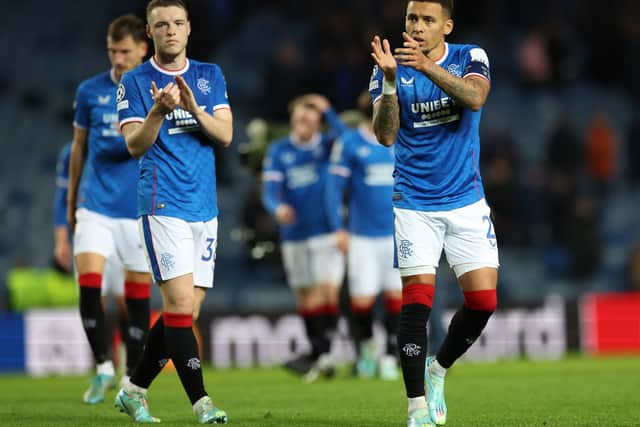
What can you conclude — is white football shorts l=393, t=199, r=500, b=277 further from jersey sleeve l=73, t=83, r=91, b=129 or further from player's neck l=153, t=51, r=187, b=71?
jersey sleeve l=73, t=83, r=91, b=129

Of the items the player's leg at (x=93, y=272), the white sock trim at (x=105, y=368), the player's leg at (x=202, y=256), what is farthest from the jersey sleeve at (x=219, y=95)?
the white sock trim at (x=105, y=368)

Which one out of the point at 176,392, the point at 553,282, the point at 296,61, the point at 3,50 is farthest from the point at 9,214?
the point at 176,392

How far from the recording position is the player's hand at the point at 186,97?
6.12m

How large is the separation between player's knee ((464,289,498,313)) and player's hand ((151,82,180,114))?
75.2 inches

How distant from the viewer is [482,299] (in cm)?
645

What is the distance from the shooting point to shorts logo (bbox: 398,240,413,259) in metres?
6.25

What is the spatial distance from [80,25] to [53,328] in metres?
8.83

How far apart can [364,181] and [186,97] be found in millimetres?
5559

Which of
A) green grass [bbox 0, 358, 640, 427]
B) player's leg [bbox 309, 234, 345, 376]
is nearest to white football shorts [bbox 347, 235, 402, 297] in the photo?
player's leg [bbox 309, 234, 345, 376]

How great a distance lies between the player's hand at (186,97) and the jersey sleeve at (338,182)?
547 centimetres

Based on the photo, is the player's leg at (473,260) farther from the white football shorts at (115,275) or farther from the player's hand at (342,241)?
the player's hand at (342,241)

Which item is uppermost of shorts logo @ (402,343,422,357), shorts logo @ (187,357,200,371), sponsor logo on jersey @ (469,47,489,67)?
sponsor logo on jersey @ (469,47,489,67)

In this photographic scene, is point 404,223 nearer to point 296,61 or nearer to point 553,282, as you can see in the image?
point 553,282

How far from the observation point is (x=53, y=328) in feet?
47.9
